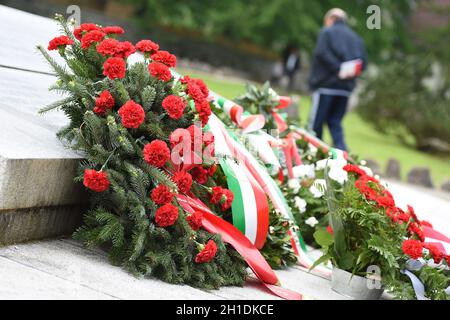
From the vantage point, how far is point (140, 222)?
3512mm

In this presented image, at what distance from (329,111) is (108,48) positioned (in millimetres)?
6154

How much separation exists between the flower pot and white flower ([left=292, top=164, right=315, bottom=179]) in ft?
5.14

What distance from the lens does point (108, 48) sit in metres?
3.79

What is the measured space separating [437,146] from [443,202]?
8414 mm

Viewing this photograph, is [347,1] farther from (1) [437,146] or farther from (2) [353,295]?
(2) [353,295]

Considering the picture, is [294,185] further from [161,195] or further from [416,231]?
[161,195]

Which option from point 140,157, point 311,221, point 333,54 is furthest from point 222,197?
point 333,54

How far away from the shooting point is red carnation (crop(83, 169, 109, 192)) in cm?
347

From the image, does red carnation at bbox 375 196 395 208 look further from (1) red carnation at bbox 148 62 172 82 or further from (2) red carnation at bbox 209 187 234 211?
(1) red carnation at bbox 148 62 172 82

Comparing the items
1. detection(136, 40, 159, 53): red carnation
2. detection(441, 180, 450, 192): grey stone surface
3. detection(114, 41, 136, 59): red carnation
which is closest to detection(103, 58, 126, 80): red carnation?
detection(114, 41, 136, 59): red carnation

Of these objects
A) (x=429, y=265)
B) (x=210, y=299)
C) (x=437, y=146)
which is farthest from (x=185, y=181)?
(x=437, y=146)

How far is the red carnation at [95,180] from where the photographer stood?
11.4 ft

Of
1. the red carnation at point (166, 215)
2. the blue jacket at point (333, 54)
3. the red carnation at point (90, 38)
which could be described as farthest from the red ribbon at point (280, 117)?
the blue jacket at point (333, 54)
